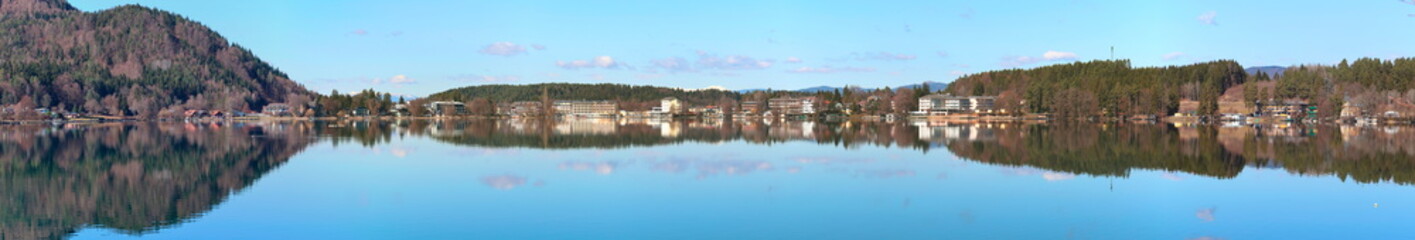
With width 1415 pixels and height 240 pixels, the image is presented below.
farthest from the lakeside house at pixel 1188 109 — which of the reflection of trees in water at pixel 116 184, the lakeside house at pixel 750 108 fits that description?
the reflection of trees in water at pixel 116 184

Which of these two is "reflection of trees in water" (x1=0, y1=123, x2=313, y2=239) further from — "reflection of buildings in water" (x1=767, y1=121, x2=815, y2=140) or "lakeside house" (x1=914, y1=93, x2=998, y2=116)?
"lakeside house" (x1=914, y1=93, x2=998, y2=116)

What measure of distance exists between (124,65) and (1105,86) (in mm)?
140958

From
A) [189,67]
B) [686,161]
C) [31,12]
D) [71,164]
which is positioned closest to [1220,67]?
[686,161]

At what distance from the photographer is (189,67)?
160375mm

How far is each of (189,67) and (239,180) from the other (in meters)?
158

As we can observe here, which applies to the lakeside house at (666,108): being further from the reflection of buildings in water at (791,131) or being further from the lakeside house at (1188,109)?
the reflection of buildings in water at (791,131)

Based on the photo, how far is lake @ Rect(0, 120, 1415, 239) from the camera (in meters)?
13.3

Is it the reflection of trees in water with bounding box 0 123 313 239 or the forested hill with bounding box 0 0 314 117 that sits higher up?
the forested hill with bounding box 0 0 314 117

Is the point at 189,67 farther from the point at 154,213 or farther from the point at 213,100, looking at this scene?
the point at 154,213

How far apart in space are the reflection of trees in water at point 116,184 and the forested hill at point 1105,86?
8531 centimetres

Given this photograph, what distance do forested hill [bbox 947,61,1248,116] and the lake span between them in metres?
72.7

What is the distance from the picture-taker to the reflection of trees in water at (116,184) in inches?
562

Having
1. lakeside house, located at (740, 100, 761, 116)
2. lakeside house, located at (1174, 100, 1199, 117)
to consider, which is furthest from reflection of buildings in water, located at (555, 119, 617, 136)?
lakeside house, located at (740, 100, 761, 116)

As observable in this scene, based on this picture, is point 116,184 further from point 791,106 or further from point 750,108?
point 750,108
